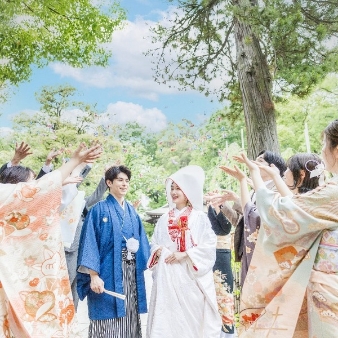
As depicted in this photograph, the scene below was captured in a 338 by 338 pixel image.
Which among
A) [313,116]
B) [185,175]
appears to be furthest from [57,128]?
[185,175]

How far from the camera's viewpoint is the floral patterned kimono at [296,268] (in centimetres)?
175

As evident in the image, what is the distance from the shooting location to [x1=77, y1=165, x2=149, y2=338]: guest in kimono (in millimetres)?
2873

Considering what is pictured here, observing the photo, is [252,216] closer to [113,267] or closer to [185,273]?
[185,273]

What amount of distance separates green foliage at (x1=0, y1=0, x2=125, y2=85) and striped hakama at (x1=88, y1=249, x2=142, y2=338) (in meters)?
6.67

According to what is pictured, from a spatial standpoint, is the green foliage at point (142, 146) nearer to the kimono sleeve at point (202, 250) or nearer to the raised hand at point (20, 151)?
the kimono sleeve at point (202, 250)

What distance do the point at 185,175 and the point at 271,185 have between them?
799mm

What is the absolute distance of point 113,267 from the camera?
2930mm

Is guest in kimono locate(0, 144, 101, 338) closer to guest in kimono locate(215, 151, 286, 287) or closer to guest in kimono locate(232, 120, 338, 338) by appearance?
guest in kimono locate(215, 151, 286, 287)

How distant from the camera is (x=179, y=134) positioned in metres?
24.8

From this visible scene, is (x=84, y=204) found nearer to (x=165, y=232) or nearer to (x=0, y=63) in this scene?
(x=165, y=232)

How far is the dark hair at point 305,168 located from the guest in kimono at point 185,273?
1134 mm

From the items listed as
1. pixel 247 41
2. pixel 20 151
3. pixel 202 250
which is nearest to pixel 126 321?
pixel 202 250

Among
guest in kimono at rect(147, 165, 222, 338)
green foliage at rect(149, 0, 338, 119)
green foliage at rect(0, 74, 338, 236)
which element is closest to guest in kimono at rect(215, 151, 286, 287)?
guest in kimono at rect(147, 165, 222, 338)

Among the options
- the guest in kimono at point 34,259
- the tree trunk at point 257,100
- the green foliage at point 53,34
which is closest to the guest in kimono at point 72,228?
the guest in kimono at point 34,259
